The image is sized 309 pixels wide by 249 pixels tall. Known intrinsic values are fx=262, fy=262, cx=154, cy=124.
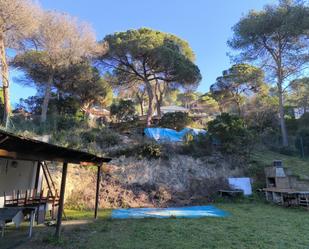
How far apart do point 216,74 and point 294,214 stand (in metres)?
18.0

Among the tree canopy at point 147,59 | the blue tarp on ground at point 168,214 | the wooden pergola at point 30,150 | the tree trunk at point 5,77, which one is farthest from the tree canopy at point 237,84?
the wooden pergola at point 30,150

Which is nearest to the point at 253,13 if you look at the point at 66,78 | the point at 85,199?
the point at 66,78

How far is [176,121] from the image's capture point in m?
17.6

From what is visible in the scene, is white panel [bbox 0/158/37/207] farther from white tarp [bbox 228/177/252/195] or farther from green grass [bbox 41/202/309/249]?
white tarp [bbox 228/177/252/195]

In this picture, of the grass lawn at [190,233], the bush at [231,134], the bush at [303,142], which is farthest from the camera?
→ the bush at [303,142]

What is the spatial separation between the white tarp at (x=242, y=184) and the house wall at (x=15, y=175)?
307 inches

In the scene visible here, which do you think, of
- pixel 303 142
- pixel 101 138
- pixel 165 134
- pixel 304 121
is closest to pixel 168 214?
pixel 101 138

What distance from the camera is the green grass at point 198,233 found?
456cm

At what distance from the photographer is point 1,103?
1591 cm

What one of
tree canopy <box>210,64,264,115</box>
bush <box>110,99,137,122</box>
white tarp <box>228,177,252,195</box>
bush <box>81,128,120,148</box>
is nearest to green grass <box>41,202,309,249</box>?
white tarp <box>228,177,252,195</box>

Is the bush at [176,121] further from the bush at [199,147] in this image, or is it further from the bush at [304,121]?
the bush at [304,121]

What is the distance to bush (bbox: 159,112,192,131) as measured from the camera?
17500 millimetres

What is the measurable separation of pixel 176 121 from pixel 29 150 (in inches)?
561

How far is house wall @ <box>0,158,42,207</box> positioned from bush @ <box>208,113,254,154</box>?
822 centimetres
